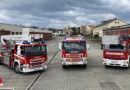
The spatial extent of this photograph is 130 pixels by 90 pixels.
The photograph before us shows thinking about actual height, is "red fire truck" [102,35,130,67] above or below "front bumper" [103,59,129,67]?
above

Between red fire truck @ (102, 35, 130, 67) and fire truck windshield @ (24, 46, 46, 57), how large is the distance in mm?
5310

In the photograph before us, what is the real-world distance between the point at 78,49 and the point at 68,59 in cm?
116

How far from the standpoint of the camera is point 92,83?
8.05m

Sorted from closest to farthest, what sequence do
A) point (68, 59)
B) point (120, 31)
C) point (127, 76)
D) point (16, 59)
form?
point (127, 76), point (16, 59), point (68, 59), point (120, 31)

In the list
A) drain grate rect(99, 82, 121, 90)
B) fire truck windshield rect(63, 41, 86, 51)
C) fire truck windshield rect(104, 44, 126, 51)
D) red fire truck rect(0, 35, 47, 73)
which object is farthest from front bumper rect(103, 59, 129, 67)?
red fire truck rect(0, 35, 47, 73)

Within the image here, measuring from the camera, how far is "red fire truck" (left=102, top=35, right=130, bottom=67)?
35.6ft

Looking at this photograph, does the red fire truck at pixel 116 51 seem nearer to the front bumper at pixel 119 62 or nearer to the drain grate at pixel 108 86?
the front bumper at pixel 119 62

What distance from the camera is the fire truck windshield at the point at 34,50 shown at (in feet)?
31.7

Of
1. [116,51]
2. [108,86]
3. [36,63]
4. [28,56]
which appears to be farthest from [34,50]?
[116,51]

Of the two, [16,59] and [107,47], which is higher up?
[107,47]

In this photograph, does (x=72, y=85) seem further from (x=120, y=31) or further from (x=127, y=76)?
(x=120, y=31)

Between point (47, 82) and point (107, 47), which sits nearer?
point (47, 82)

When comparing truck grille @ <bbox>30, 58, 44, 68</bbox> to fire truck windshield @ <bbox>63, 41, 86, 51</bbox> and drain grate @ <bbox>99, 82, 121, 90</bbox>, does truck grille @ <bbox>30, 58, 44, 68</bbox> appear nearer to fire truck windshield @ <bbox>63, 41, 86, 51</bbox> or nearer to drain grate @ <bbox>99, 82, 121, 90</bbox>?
fire truck windshield @ <bbox>63, 41, 86, 51</bbox>

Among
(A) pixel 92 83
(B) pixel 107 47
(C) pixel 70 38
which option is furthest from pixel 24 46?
(B) pixel 107 47
